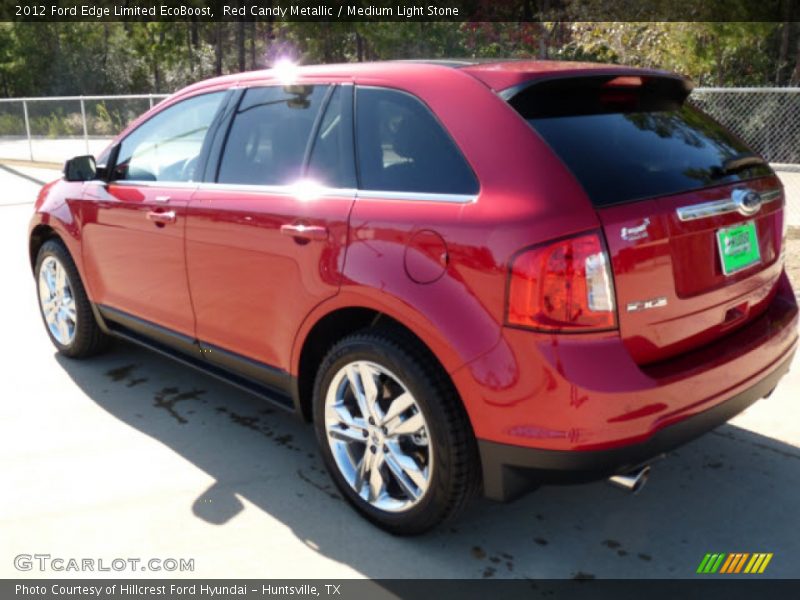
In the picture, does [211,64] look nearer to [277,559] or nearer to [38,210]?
[38,210]

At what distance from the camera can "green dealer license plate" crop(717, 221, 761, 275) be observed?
110 inches

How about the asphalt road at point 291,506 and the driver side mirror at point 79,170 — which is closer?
the asphalt road at point 291,506

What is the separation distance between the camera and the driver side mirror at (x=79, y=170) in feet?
14.9

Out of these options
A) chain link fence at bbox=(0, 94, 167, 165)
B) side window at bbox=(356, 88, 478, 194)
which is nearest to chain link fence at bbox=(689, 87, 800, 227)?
side window at bbox=(356, 88, 478, 194)

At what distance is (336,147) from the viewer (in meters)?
3.20

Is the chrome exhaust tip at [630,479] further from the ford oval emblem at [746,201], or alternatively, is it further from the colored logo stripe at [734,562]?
the ford oval emblem at [746,201]

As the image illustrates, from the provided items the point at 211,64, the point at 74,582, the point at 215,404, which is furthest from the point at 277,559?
the point at 211,64


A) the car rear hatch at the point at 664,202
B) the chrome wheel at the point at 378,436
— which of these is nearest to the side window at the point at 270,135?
the chrome wheel at the point at 378,436

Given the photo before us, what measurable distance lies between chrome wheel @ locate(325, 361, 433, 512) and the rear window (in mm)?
1005

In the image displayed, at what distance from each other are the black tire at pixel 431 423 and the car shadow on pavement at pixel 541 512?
0.12 m

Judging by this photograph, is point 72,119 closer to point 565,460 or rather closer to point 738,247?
point 738,247

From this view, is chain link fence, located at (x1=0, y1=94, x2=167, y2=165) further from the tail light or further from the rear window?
the tail light

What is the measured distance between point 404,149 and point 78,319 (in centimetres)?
291

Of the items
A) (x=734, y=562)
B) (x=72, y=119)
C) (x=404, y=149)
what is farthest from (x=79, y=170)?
(x=72, y=119)
